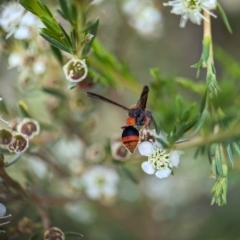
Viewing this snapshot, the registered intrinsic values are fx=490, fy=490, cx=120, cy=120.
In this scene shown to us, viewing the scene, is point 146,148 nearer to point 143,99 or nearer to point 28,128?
point 143,99

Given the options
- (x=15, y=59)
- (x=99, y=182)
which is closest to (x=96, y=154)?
(x=99, y=182)

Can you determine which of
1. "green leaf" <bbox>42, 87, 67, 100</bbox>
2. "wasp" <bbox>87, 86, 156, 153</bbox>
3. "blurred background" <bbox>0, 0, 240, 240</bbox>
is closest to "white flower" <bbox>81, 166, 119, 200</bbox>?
"blurred background" <bbox>0, 0, 240, 240</bbox>

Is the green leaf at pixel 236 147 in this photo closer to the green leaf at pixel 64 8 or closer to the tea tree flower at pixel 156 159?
the tea tree flower at pixel 156 159

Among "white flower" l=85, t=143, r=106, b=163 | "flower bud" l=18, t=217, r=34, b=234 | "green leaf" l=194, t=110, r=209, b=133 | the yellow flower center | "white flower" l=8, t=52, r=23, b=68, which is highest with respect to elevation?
"white flower" l=8, t=52, r=23, b=68

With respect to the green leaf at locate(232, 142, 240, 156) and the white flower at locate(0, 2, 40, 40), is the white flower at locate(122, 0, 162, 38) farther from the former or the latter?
Answer: the green leaf at locate(232, 142, 240, 156)

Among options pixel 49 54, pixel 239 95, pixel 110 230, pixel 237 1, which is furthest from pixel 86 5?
pixel 237 1
